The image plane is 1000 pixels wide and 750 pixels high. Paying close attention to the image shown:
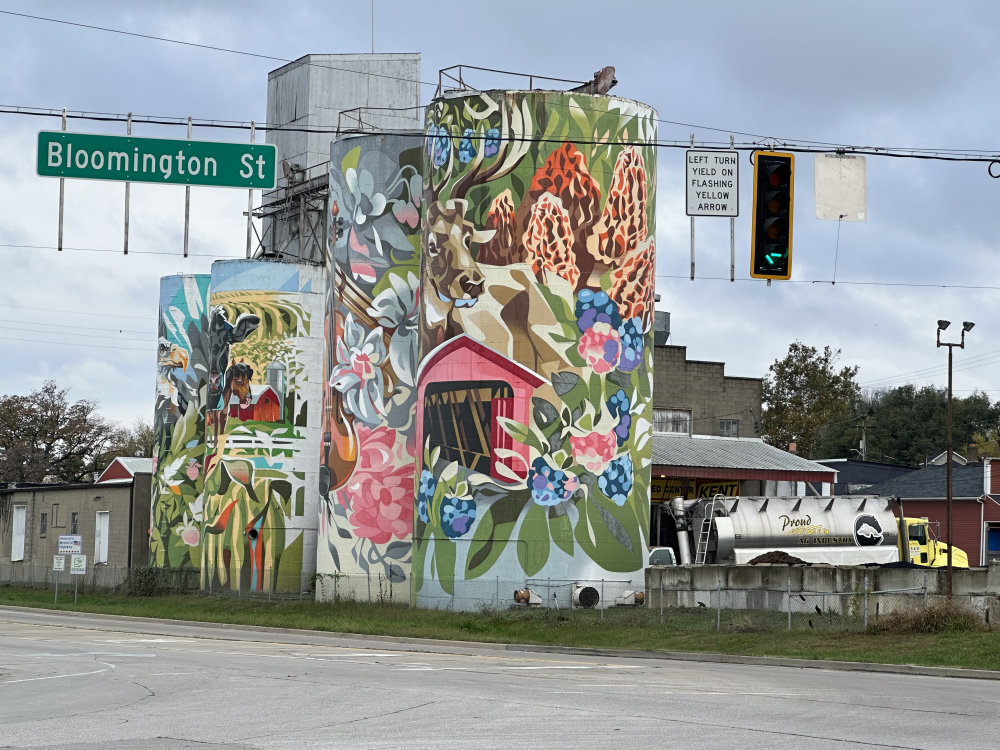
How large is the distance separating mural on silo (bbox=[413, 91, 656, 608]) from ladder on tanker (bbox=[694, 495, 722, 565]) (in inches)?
123

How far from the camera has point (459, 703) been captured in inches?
699

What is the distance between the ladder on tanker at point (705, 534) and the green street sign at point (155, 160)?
92.9ft

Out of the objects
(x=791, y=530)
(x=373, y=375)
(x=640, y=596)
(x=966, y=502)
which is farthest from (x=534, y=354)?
(x=966, y=502)

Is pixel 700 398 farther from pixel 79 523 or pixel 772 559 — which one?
pixel 79 523

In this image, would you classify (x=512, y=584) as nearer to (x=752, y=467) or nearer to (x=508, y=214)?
(x=508, y=214)

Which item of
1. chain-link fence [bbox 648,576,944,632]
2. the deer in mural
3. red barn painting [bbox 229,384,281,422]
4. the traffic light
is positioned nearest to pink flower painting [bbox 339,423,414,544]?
the deer in mural

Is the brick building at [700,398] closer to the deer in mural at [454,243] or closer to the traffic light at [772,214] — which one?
the deer in mural at [454,243]

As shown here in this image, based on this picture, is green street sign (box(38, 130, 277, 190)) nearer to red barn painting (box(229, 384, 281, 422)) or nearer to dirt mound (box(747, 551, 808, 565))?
dirt mound (box(747, 551, 808, 565))

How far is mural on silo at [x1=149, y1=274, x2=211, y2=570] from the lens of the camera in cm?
6806

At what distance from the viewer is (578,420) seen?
1703 inches

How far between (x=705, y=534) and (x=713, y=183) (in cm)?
2384

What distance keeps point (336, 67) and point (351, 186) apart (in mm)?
35437

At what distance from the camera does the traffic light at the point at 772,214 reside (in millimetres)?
21219

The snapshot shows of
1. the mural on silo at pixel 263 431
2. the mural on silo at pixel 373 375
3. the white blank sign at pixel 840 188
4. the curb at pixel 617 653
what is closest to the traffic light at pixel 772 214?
the white blank sign at pixel 840 188
